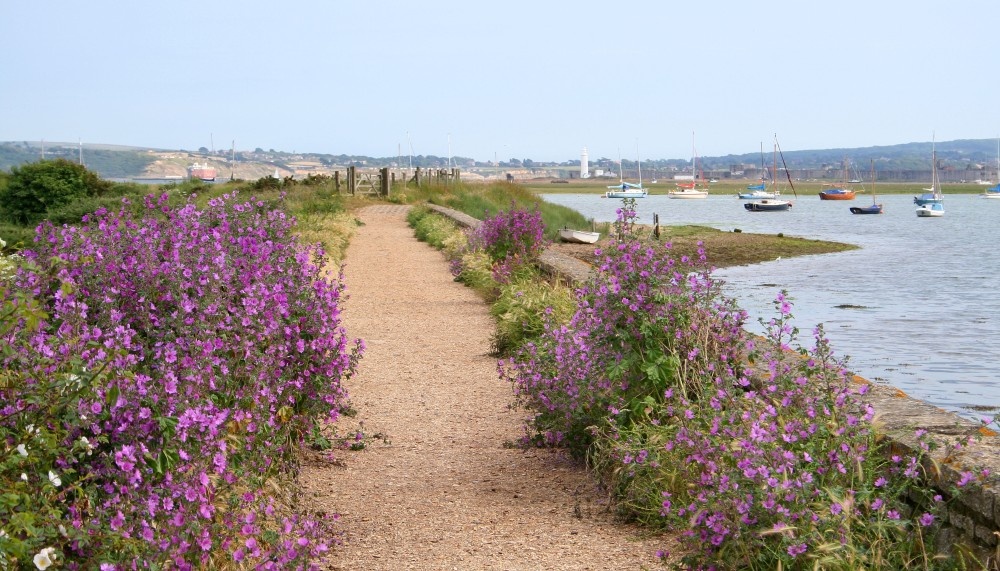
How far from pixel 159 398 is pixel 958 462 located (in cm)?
259

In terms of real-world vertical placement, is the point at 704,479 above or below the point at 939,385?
above

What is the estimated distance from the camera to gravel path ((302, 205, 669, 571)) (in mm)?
4441

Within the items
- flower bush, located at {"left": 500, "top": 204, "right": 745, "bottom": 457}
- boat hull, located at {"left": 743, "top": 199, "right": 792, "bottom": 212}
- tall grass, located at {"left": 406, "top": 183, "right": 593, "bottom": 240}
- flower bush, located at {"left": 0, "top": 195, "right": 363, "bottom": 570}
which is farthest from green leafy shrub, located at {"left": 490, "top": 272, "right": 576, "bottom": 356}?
boat hull, located at {"left": 743, "top": 199, "right": 792, "bottom": 212}

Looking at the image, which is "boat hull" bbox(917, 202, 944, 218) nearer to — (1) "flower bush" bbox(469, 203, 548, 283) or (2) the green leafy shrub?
(1) "flower bush" bbox(469, 203, 548, 283)

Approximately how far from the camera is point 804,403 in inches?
161

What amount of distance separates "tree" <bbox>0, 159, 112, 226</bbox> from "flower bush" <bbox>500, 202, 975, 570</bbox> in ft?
57.6

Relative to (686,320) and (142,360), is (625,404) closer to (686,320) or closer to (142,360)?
(686,320)

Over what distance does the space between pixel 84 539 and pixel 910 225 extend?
62764mm

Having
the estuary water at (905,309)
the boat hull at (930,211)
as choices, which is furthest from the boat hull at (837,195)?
the estuary water at (905,309)

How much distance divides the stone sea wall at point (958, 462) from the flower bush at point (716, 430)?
60mm

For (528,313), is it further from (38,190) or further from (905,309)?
(38,190)

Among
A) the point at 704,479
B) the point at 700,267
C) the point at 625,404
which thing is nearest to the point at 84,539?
the point at 704,479

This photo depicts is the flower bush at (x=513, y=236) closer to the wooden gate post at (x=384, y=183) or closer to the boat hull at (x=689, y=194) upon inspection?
the wooden gate post at (x=384, y=183)

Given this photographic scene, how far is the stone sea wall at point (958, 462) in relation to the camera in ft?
11.0
